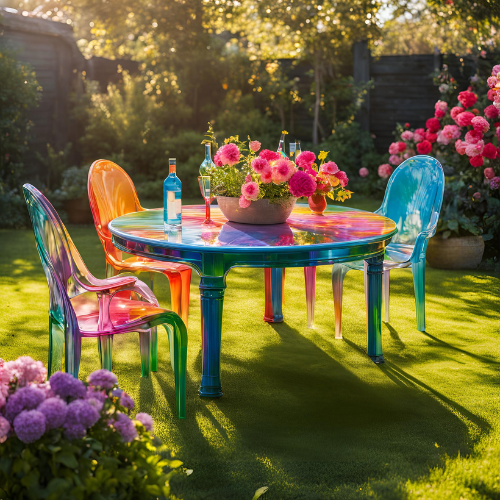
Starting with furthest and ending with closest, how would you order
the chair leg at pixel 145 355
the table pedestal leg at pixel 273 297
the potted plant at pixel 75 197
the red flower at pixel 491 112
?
1. the potted plant at pixel 75 197
2. the red flower at pixel 491 112
3. the table pedestal leg at pixel 273 297
4. the chair leg at pixel 145 355

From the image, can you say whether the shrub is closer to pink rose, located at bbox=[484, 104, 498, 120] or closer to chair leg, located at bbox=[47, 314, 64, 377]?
chair leg, located at bbox=[47, 314, 64, 377]

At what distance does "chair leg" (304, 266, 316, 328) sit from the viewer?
3903mm

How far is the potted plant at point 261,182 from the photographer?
2.98 meters

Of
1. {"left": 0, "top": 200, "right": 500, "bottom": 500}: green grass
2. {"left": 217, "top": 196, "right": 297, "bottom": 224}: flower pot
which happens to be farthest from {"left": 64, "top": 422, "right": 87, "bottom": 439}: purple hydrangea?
{"left": 217, "top": 196, "right": 297, "bottom": 224}: flower pot

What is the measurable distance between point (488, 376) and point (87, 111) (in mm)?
7663

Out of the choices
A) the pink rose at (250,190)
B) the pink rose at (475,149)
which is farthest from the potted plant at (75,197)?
the pink rose at (250,190)

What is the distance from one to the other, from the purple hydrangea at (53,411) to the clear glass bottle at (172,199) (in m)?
1.65

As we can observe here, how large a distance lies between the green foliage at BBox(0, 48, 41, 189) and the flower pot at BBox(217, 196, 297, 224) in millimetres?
4895

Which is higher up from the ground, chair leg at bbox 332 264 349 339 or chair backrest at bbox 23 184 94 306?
chair backrest at bbox 23 184 94 306

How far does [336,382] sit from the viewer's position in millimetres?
3215

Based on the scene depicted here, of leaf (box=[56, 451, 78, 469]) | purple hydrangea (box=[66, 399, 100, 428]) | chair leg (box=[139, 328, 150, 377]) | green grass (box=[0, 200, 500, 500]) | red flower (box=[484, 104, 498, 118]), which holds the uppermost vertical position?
red flower (box=[484, 104, 498, 118])

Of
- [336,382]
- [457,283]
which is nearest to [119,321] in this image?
[336,382]

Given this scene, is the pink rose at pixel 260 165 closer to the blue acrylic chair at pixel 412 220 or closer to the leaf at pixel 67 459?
the blue acrylic chair at pixel 412 220

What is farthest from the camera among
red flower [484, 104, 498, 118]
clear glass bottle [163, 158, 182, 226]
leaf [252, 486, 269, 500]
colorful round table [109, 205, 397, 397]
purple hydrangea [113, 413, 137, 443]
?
red flower [484, 104, 498, 118]
